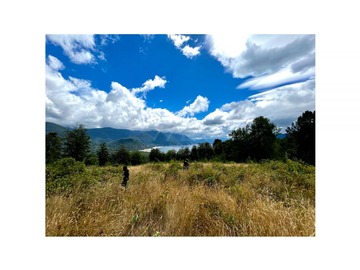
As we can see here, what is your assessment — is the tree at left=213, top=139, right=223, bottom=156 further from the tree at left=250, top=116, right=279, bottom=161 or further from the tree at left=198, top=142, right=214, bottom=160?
the tree at left=250, top=116, right=279, bottom=161

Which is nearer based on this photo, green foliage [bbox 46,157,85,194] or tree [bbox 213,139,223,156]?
green foliage [bbox 46,157,85,194]

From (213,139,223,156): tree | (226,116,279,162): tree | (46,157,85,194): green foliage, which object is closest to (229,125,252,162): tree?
(226,116,279,162): tree

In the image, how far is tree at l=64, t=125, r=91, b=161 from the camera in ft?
71.9

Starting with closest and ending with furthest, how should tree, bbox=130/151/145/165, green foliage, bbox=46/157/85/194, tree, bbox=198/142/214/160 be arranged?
green foliage, bbox=46/157/85/194 < tree, bbox=198/142/214/160 < tree, bbox=130/151/145/165

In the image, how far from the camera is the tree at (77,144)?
21906 millimetres

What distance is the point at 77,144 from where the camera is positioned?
22703mm

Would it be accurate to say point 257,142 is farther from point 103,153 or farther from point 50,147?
point 103,153

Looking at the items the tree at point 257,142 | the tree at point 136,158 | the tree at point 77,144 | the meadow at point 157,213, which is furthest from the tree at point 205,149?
the meadow at point 157,213

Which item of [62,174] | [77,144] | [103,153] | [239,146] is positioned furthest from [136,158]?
[62,174]

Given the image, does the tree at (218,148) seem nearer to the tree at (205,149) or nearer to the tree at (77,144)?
the tree at (205,149)

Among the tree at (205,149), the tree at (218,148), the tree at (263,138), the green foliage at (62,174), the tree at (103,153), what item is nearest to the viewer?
the green foliage at (62,174)
